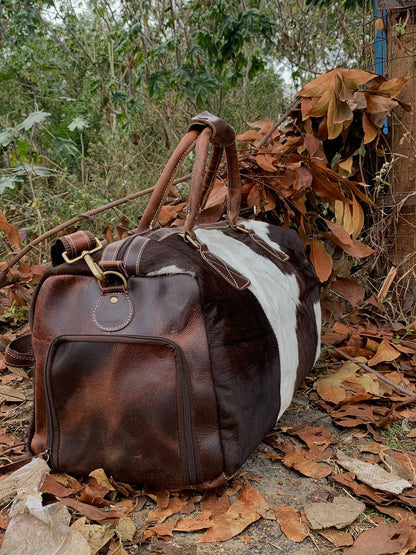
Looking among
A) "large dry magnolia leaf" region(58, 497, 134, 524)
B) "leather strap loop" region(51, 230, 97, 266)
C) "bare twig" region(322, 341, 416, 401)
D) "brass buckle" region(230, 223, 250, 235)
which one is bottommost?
"bare twig" region(322, 341, 416, 401)

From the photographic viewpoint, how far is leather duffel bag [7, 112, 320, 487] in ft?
3.62

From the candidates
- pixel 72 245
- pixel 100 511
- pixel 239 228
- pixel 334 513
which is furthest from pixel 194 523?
pixel 239 228

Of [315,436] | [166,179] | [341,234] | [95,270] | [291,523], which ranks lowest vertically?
[315,436]

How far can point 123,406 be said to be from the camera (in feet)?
3.69

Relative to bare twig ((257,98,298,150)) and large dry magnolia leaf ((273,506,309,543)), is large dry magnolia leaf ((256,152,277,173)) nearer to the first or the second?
bare twig ((257,98,298,150))

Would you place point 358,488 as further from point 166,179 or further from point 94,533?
point 166,179

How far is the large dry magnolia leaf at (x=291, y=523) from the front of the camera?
109 centimetres

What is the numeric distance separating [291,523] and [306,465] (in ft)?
0.77

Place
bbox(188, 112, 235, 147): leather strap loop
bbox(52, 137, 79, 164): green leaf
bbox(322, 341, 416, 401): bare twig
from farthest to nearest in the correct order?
bbox(52, 137, 79, 164): green leaf → bbox(322, 341, 416, 401): bare twig → bbox(188, 112, 235, 147): leather strap loop

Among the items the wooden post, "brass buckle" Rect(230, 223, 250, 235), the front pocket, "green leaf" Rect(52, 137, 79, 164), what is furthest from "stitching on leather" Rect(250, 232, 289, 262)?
"green leaf" Rect(52, 137, 79, 164)

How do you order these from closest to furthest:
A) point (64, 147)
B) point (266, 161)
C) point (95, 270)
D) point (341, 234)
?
point (95, 270), point (341, 234), point (266, 161), point (64, 147)

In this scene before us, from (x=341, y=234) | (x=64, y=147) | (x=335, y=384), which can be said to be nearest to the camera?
(x=335, y=384)

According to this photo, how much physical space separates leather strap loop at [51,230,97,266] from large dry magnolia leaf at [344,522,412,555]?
81 centimetres

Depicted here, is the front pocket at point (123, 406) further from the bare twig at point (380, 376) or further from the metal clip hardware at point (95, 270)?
the bare twig at point (380, 376)
